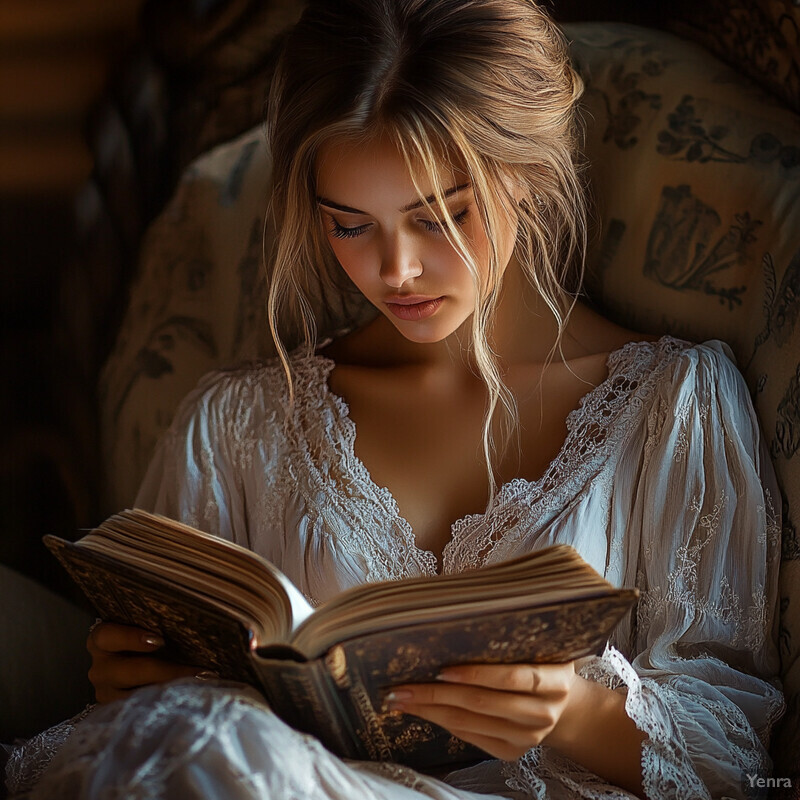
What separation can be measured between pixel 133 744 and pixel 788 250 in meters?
0.97

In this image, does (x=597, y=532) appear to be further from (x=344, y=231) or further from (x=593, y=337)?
(x=344, y=231)

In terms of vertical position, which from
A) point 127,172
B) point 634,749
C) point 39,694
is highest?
point 127,172

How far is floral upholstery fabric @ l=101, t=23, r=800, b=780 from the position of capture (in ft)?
3.98

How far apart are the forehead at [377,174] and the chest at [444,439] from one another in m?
0.35

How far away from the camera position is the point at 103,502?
5.20ft

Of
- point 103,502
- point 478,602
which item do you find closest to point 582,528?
point 478,602

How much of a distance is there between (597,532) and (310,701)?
0.49m

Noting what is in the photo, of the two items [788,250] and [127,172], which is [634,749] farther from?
[127,172]

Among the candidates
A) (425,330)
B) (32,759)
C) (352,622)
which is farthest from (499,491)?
(32,759)

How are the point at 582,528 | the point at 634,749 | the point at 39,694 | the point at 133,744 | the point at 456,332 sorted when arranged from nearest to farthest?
the point at 133,744 → the point at 634,749 → the point at 582,528 → the point at 456,332 → the point at 39,694

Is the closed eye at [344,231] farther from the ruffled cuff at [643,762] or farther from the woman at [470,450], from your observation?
the ruffled cuff at [643,762]

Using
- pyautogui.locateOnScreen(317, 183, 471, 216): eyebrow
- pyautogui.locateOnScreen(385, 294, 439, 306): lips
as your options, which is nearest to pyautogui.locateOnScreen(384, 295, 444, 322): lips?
pyautogui.locateOnScreen(385, 294, 439, 306): lips

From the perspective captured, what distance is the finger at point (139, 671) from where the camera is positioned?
1034mm

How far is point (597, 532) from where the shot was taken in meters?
1.19
